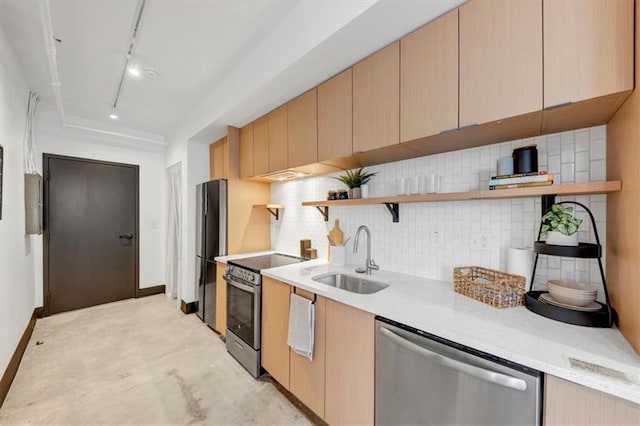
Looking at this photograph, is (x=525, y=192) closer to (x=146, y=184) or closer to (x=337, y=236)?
(x=337, y=236)

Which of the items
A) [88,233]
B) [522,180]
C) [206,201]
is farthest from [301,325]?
[88,233]

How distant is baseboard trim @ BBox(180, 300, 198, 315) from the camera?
3498mm

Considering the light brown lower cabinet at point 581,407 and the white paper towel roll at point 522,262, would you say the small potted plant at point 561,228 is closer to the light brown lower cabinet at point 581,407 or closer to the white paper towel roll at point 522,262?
the white paper towel roll at point 522,262

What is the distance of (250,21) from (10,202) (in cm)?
261

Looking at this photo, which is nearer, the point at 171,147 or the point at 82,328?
the point at 82,328

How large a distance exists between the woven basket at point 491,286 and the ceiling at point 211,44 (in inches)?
56.6

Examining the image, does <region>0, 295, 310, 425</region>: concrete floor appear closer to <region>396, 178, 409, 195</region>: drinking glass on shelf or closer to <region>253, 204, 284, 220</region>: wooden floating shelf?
<region>253, 204, 284, 220</region>: wooden floating shelf

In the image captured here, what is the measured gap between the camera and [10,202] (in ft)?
7.24

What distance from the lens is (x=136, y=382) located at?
2.10 metres

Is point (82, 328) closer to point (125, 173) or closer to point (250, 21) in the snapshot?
point (125, 173)

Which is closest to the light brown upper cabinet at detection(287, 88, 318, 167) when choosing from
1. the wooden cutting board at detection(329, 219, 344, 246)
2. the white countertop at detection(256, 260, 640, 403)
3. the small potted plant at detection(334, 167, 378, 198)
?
the small potted plant at detection(334, 167, 378, 198)

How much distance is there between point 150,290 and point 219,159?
2.76 meters

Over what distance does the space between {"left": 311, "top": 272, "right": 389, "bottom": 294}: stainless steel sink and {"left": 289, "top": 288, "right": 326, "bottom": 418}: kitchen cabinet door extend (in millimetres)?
317

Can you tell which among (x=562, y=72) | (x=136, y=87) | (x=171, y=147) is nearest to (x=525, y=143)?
(x=562, y=72)
